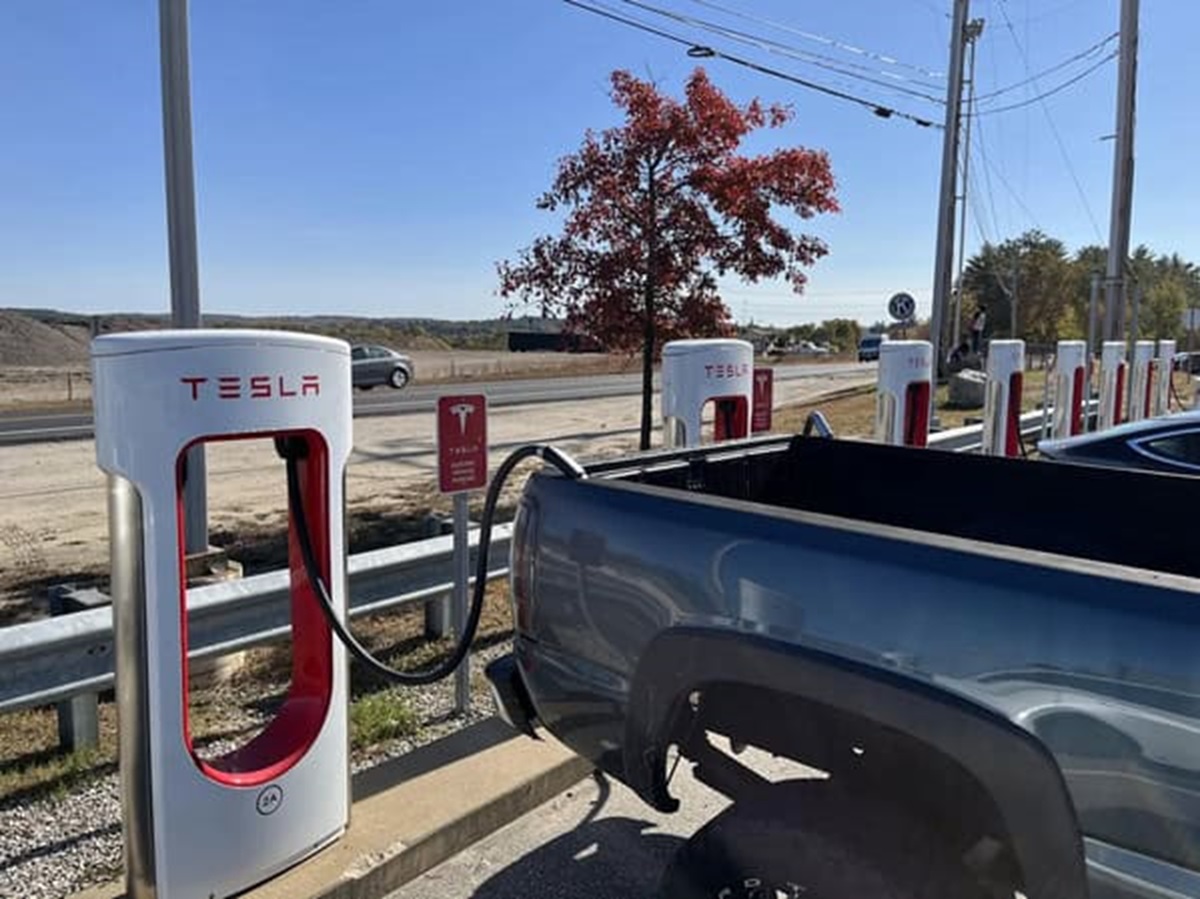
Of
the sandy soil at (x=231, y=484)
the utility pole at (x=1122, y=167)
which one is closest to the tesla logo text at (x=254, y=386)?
the sandy soil at (x=231, y=484)

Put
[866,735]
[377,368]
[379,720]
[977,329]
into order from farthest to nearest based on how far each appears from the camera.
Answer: [377,368] → [977,329] → [379,720] → [866,735]

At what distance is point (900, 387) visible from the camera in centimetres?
742

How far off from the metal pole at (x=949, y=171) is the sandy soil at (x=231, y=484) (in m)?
5.63

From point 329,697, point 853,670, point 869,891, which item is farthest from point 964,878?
point 329,697

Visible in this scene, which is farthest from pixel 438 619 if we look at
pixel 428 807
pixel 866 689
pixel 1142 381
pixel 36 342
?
pixel 36 342

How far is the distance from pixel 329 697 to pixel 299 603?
32 cm

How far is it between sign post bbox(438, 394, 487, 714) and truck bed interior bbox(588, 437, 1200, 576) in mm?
1090

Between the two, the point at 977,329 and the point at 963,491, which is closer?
the point at 963,491

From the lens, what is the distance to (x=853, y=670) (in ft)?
6.42

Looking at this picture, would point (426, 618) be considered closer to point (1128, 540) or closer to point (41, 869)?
point (41, 869)

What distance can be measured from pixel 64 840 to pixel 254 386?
5.59 ft

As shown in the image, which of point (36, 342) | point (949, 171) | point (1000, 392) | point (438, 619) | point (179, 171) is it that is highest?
point (949, 171)

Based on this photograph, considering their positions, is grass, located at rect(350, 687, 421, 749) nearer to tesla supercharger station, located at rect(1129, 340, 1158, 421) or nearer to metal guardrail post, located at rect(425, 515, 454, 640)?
metal guardrail post, located at rect(425, 515, 454, 640)

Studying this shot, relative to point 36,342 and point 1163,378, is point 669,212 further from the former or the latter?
point 36,342
